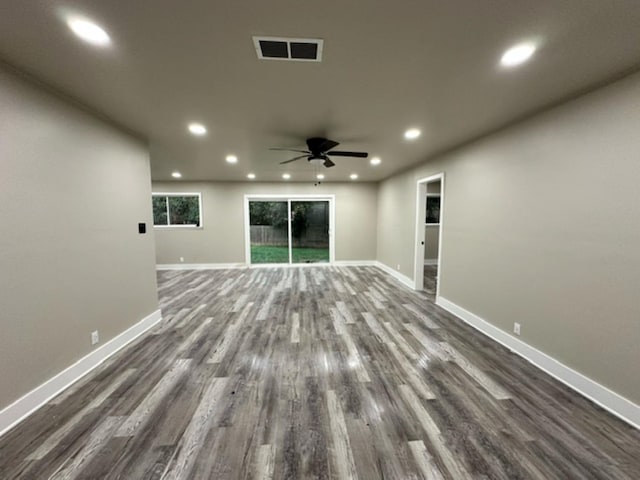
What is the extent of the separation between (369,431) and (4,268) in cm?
272

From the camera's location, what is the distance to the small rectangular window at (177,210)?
705 centimetres

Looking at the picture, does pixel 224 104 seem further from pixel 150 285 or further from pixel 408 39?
pixel 150 285

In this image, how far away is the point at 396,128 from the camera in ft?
9.87

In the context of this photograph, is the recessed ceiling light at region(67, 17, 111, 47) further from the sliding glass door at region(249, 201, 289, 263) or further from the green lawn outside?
Answer: the green lawn outside

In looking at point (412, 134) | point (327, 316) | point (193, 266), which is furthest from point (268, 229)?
point (412, 134)

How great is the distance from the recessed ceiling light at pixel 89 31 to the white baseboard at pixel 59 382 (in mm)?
2456

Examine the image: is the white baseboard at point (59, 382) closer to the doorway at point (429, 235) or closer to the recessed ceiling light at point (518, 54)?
the recessed ceiling light at point (518, 54)

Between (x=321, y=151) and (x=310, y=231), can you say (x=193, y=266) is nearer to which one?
(x=310, y=231)

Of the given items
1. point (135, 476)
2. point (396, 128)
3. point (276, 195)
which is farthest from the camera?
point (276, 195)

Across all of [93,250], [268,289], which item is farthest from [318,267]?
[93,250]

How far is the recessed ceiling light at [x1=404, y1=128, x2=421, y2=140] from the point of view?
3094mm

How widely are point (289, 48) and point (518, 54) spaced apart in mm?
1474

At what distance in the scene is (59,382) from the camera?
6.84ft

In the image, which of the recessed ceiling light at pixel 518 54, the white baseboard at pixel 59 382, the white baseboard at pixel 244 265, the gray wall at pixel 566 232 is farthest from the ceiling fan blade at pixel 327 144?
the white baseboard at pixel 244 265
